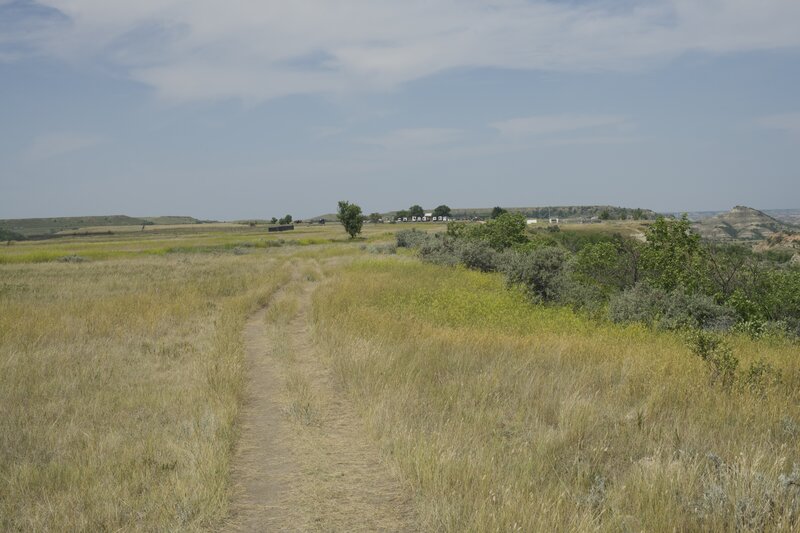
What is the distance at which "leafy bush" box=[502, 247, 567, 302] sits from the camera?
20.7 meters

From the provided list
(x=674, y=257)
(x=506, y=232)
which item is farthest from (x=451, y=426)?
(x=506, y=232)

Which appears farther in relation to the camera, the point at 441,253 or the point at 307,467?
the point at 441,253

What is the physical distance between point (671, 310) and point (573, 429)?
11.6m

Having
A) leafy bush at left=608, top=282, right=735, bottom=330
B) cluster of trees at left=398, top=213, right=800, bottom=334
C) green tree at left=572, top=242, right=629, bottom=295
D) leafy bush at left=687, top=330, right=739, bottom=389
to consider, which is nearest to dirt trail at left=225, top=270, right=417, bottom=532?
leafy bush at left=687, top=330, right=739, bottom=389

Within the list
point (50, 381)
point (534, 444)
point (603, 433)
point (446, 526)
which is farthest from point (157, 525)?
point (50, 381)

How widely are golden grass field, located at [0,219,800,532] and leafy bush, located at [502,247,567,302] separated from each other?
7.22 meters

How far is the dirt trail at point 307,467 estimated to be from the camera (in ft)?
15.3

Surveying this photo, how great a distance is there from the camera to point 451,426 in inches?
244

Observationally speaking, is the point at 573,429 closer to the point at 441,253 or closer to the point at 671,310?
the point at 671,310

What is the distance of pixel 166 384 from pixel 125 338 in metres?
4.74

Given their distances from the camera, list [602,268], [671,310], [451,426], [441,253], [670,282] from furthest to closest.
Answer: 1. [441,253]
2. [602,268]
3. [670,282]
4. [671,310]
5. [451,426]

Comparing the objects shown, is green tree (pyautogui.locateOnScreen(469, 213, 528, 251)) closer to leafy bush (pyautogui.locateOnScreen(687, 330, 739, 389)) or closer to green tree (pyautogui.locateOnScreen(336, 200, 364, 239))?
leafy bush (pyautogui.locateOnScreen(687, 330, 739, 389))

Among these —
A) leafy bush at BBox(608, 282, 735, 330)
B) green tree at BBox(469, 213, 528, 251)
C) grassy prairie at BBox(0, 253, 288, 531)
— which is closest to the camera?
grassy prairie at BBox(0, 253, 288, 531)

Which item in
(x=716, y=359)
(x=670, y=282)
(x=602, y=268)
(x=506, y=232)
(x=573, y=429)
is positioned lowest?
(x=573, y=429)
